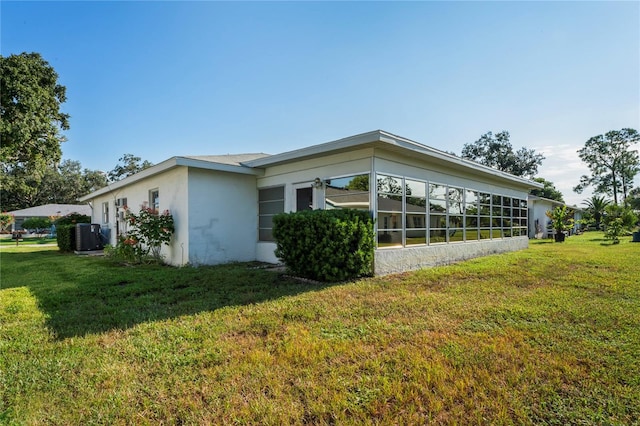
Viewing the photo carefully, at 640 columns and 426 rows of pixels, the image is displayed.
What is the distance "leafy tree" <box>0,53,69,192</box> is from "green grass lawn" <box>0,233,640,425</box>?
47.4 feet

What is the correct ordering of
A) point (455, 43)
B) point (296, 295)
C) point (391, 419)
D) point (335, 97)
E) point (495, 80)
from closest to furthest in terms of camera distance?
point (391, 419) < point (296, 295) < point (455, 43) < point (495, 80) < point (335, 97)

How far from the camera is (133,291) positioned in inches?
221

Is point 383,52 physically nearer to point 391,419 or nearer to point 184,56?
point 184,56

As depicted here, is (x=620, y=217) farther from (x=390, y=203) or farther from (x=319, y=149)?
(x=319, y=149)

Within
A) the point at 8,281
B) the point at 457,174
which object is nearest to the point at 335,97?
the point at 457,174

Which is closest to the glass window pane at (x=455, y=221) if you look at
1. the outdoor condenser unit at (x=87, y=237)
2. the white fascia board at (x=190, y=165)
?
the white fascia board at (x=190, y=165)

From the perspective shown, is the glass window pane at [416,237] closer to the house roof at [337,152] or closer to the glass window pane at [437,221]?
the glass window pane at [437,221]

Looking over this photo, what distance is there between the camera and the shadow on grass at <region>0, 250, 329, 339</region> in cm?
415

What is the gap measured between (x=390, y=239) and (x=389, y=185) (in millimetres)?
1261

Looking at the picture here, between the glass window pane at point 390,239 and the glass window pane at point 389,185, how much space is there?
37.4 inches

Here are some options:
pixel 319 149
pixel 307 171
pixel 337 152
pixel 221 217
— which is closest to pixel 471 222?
pixel 337 152

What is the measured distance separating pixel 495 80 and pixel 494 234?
5.49m

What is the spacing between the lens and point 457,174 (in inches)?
386

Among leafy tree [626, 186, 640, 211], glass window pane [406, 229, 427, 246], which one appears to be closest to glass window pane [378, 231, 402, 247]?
glass window pane [406, 229, 427, 246]
